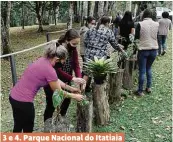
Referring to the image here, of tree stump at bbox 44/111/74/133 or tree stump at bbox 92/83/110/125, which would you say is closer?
tree stump at bbox 44/111/74/133

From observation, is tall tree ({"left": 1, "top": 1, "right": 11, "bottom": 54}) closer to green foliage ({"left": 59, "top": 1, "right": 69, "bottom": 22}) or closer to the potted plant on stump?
the potted plant on stump

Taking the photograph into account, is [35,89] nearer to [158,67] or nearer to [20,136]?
[20,136]

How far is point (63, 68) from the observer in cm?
530

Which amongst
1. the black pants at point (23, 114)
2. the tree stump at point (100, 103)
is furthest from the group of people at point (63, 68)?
the tree stump at point (100, 103)

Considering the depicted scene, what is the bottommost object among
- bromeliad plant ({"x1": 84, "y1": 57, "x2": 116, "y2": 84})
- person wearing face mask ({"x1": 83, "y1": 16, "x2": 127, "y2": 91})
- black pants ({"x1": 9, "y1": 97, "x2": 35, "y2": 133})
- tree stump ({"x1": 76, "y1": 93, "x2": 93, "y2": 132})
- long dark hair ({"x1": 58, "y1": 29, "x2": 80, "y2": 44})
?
tree stump ({"x1": 76, "y1": 93, "x2": 93, "y2": 132})

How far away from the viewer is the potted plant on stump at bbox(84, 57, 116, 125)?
18.7 feet

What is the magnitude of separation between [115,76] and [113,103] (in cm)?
56

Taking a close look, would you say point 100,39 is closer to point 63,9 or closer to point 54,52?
point 54,52

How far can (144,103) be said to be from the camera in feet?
22.9

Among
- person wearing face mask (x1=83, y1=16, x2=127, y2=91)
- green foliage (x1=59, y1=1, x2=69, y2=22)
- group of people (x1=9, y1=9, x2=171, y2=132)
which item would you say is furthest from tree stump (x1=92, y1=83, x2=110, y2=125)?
green foliage (x1=59, y1=1, x2=69, y2=22)

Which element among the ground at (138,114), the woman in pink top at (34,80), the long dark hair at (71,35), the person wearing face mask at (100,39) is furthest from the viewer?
the person wearing face mask at (100,39)

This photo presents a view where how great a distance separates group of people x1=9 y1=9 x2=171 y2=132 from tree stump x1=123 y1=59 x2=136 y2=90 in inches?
18.3

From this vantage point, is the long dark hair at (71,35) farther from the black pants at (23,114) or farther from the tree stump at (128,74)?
the tree stump at (128,74)

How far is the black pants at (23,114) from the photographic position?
13.7 ft
